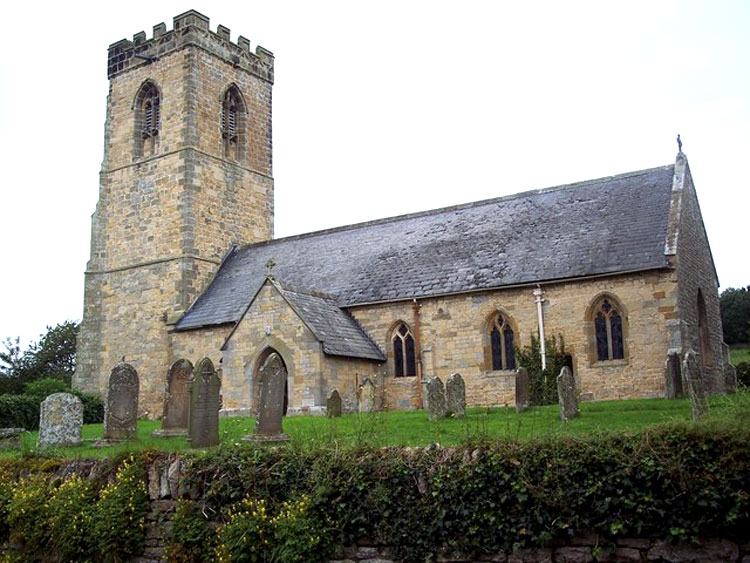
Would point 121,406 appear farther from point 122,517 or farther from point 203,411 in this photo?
point 122,517

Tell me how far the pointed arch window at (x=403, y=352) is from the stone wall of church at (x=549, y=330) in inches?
8.3

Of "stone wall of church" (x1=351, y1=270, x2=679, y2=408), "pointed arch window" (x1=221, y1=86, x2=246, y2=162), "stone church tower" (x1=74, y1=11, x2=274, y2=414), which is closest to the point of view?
"stone wall of church" (x1=351, y1=270, x2=679, y2=408)

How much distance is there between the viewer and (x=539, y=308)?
23.6 m

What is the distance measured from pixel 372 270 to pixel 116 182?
14.4 metres

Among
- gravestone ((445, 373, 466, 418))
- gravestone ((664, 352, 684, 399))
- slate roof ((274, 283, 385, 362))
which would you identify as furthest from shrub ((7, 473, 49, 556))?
gravestone ((664, 352, 684, 399))

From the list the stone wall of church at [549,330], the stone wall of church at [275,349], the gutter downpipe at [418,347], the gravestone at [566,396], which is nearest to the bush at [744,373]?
the stone wall of church at [549,330]

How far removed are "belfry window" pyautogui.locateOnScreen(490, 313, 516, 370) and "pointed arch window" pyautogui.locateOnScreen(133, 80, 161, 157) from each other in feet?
61.7

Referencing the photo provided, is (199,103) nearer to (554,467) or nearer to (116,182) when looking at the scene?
(116,182)

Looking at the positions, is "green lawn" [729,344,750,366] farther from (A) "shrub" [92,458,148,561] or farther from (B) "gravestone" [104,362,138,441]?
(A) "shrub" [92,458,148,561]

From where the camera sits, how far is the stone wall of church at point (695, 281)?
22.8 metres

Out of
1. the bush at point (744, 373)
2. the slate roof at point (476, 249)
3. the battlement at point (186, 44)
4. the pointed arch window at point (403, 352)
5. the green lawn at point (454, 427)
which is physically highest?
the battlement at point (186, 44)

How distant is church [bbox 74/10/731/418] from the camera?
23.0m

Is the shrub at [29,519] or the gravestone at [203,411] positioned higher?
the gravestone at [203,411]

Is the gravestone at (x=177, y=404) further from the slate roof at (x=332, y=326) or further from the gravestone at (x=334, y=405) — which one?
the slate roof at (x=332, y=326)
